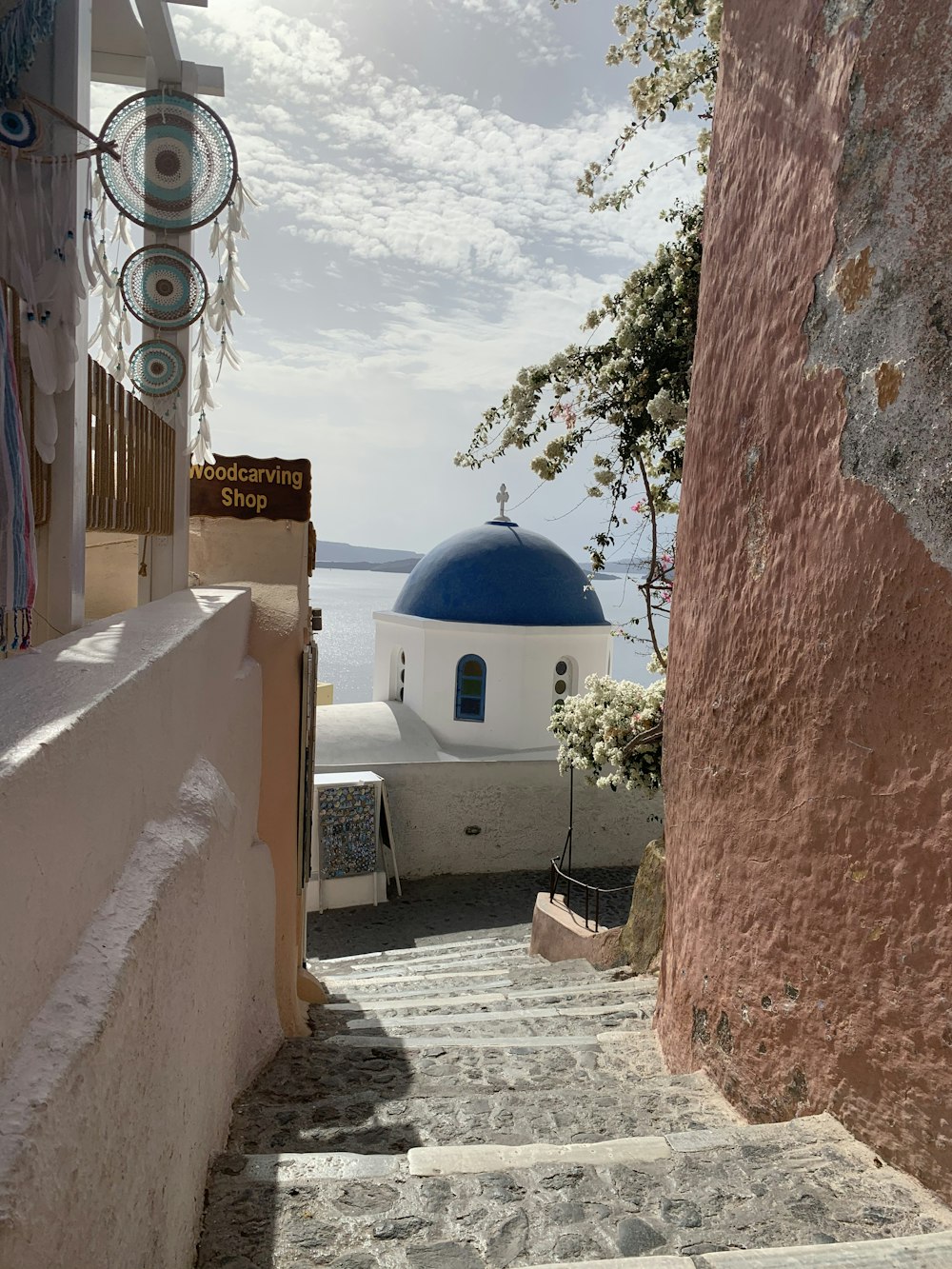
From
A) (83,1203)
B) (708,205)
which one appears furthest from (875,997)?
(708,205)

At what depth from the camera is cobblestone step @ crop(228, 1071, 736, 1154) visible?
123 inches

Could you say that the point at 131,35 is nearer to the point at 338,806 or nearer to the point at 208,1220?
the point at 208,1220

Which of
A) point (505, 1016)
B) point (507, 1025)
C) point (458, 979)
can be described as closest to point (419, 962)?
point (458, 979)

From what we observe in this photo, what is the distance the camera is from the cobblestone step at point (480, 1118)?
313cm

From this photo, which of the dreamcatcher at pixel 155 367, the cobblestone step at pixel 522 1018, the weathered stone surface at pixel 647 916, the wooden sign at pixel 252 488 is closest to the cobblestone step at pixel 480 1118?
the cobblestone step at pixel 522 1018

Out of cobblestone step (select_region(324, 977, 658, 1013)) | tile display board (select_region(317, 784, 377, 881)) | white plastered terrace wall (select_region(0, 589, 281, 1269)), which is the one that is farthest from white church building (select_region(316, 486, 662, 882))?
white plastered terrace wall (select_region(0, 589, 281, 1269))

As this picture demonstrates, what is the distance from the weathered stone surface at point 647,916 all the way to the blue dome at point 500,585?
382 inches

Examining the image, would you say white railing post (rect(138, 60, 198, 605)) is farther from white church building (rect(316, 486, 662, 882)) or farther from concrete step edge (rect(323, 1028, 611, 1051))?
white church building (rect(316, 486, 662, 882))

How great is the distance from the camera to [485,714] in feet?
52.1

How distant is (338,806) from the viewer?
1273 cm

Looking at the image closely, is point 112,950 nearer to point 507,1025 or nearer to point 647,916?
point 507,1025

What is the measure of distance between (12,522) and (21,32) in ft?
5.68

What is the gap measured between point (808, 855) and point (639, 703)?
14.3ft

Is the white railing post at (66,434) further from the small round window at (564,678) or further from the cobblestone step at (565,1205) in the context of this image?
the small round window at (564,678)
